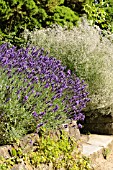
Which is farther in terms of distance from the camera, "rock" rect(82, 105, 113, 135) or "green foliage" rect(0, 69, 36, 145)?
"rock" rect(82, 105, 113, 135)

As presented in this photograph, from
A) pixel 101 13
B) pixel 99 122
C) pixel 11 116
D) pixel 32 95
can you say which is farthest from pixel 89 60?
pixel 101 13

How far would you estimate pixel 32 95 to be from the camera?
4.31m

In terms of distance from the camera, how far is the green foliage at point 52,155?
397 centimetres

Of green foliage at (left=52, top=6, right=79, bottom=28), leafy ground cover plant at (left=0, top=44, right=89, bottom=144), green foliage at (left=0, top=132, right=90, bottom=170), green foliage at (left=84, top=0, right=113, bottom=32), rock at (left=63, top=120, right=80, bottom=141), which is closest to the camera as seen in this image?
green foliage at (left=0, top=132, right=90, bottom=170)

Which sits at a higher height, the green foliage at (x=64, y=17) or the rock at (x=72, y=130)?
the green foliage at (x=64, y=17)

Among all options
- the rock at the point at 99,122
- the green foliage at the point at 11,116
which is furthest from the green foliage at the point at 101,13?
the green foliage at the point at 11,116

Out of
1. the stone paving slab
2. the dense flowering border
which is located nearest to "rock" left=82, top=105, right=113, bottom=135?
the stone paving slab

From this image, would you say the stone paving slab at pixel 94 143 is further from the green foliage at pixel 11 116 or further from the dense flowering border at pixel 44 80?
the green foliage at pixel 11 116

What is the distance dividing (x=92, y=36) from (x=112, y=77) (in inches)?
27.3

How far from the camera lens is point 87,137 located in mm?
6148

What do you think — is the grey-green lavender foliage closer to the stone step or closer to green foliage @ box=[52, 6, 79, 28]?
the stone step

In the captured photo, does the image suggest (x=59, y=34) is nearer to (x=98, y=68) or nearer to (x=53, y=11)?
(x=98, y=68)

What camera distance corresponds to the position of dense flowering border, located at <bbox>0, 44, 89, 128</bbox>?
431 cm

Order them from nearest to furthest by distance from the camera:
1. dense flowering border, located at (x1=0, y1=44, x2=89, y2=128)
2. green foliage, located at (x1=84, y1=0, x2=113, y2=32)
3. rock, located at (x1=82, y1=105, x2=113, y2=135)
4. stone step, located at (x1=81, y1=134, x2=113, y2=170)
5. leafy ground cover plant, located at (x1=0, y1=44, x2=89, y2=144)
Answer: leafy ground cover plant, located at (x1=0, y1=44, x2=89, y2=144) < dense flowering border, located at (x1=0, y1=44, x2=89, y2=128) < stone step, located at (x1=81, y1=134, x2=113, y2=170) < rock, located at (x1=82, y1=105, x2=113, y2=135) < green foliage, located at (x1=84, y1=0, x2=113, y2=32)
